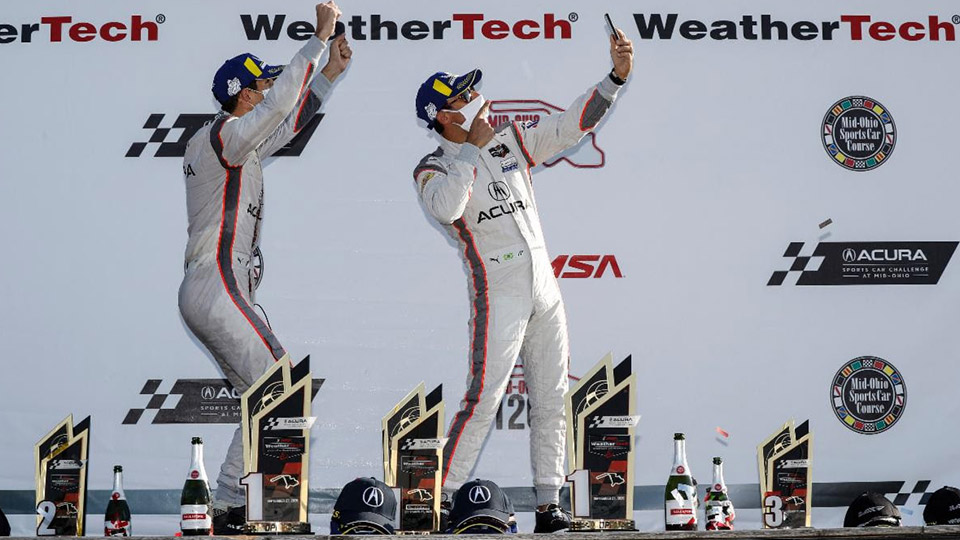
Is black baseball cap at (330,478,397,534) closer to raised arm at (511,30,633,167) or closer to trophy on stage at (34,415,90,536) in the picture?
trophy on stage at (34,415,90,536)

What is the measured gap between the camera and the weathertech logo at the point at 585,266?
462cm

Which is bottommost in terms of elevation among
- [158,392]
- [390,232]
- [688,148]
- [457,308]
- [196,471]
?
[196,471]

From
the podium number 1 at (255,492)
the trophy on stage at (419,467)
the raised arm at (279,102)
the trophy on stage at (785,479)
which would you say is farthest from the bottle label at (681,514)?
the raised arm at (279,102)

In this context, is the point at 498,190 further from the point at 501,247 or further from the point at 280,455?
the point at 280,455

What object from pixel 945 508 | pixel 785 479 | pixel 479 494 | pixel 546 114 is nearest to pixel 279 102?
pixel 546 114

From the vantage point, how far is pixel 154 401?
4539mm

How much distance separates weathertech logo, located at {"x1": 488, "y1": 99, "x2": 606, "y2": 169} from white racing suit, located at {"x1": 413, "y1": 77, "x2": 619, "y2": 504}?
0.49 metres

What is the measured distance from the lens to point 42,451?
3.23m

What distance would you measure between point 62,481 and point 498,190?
163 cm

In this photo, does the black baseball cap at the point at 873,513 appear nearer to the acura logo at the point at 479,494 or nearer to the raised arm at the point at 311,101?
the acura logo at the point at 479,494

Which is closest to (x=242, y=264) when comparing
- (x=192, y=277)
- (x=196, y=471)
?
(x=192, y=277)

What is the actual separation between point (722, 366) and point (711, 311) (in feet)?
0.67

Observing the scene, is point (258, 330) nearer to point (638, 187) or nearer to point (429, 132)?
point (429, 132)

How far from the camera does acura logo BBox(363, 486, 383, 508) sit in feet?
9.52
